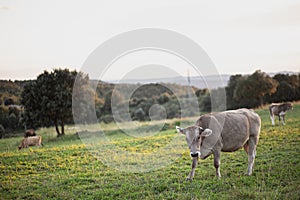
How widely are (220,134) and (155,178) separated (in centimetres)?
222

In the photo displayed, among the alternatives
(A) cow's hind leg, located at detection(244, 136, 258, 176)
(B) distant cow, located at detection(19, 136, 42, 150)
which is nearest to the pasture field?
(A) cow's hind leg, located at detection(244, 136, 258, 176)

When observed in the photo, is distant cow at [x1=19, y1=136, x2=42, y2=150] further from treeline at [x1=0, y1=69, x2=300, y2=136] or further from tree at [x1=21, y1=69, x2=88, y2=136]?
tree at [x1=21, y1=69, x2=88, y2=136]

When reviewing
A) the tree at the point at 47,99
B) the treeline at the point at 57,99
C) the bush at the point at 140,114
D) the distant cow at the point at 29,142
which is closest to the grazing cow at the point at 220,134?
the treeline at the point at 57,99

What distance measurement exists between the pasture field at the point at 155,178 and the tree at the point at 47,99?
29.9 feet

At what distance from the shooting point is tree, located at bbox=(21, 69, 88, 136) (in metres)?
21.7

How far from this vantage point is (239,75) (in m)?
44.5

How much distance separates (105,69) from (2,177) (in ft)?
19.1

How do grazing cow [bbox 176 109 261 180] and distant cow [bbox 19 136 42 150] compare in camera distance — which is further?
distant cow [bbox 19 136 42 150]

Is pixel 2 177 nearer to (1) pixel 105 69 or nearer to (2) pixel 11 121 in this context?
(1) pixel 105 69

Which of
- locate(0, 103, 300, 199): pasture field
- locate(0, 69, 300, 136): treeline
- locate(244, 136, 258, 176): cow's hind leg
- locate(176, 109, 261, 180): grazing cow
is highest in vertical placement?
locate(0, 69, 300, 136): treeline

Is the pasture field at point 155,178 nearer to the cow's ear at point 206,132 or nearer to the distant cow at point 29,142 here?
the cow's ear at point 206,132

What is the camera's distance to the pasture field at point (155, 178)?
281 inches

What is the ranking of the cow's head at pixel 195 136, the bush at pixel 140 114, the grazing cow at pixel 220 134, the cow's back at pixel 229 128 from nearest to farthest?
the cow's head at pixel 195 136 → the grazing cow at pixel 220 134 → the cow's back at pixel 229 128 → the bush at pixel 140 114

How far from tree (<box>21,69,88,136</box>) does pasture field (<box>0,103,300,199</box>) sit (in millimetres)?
9106
